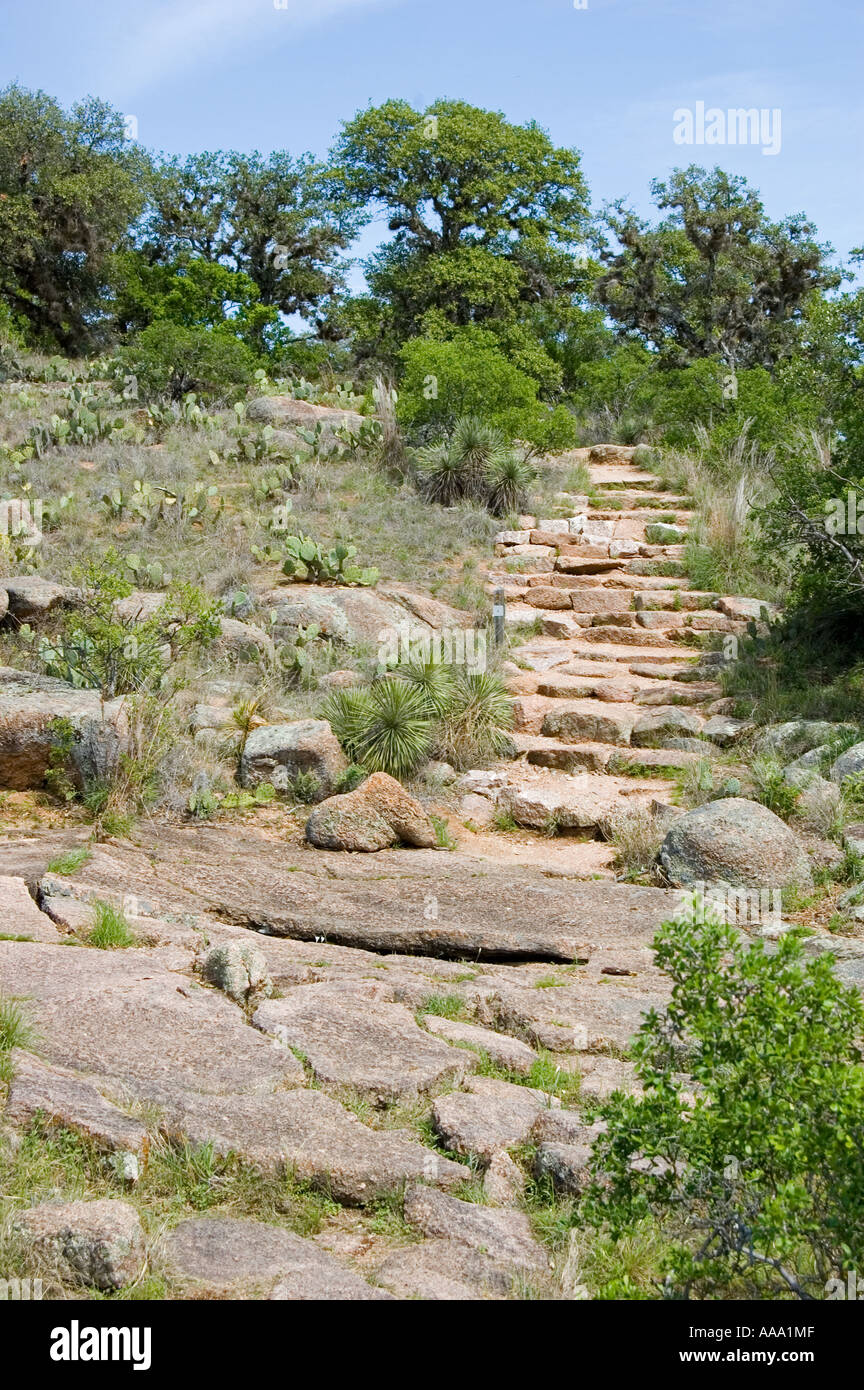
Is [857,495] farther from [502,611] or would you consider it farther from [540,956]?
[540,956]

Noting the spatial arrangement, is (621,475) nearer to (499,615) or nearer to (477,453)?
(477,453)

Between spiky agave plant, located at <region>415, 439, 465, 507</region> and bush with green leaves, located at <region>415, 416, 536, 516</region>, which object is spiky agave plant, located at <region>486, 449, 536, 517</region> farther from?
spiky agave plant, located at <region>415, 439, 465, 507</region>

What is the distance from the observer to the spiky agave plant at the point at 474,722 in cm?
1006

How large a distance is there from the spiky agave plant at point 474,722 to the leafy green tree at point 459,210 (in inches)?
623

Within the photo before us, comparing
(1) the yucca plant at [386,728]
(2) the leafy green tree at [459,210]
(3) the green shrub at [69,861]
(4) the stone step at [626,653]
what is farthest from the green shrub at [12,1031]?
(2) the leafy green tree at [459,210]

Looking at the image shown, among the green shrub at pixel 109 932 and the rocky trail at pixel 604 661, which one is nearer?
the green shrub at pixel 109 932

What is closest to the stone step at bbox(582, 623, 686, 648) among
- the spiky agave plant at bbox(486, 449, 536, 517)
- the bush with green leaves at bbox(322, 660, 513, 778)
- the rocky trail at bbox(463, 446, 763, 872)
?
the rocky trail at bbox(463, 446, 763, 872)

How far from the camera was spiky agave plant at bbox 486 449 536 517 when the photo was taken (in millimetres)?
16266

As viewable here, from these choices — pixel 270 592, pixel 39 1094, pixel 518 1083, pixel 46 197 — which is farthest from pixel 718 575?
pixel 46 197

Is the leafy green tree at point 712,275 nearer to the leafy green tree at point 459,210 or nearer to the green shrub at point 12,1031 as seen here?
the leafy green tree at point 459,210

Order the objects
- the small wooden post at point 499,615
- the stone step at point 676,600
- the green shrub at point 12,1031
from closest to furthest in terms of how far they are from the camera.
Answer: the green shrub at point 12,1031 < the small wooden post at point 499,615 < the stone step at point 676,600

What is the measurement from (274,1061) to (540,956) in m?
2.12

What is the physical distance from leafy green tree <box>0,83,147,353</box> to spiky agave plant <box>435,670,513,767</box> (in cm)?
1848
